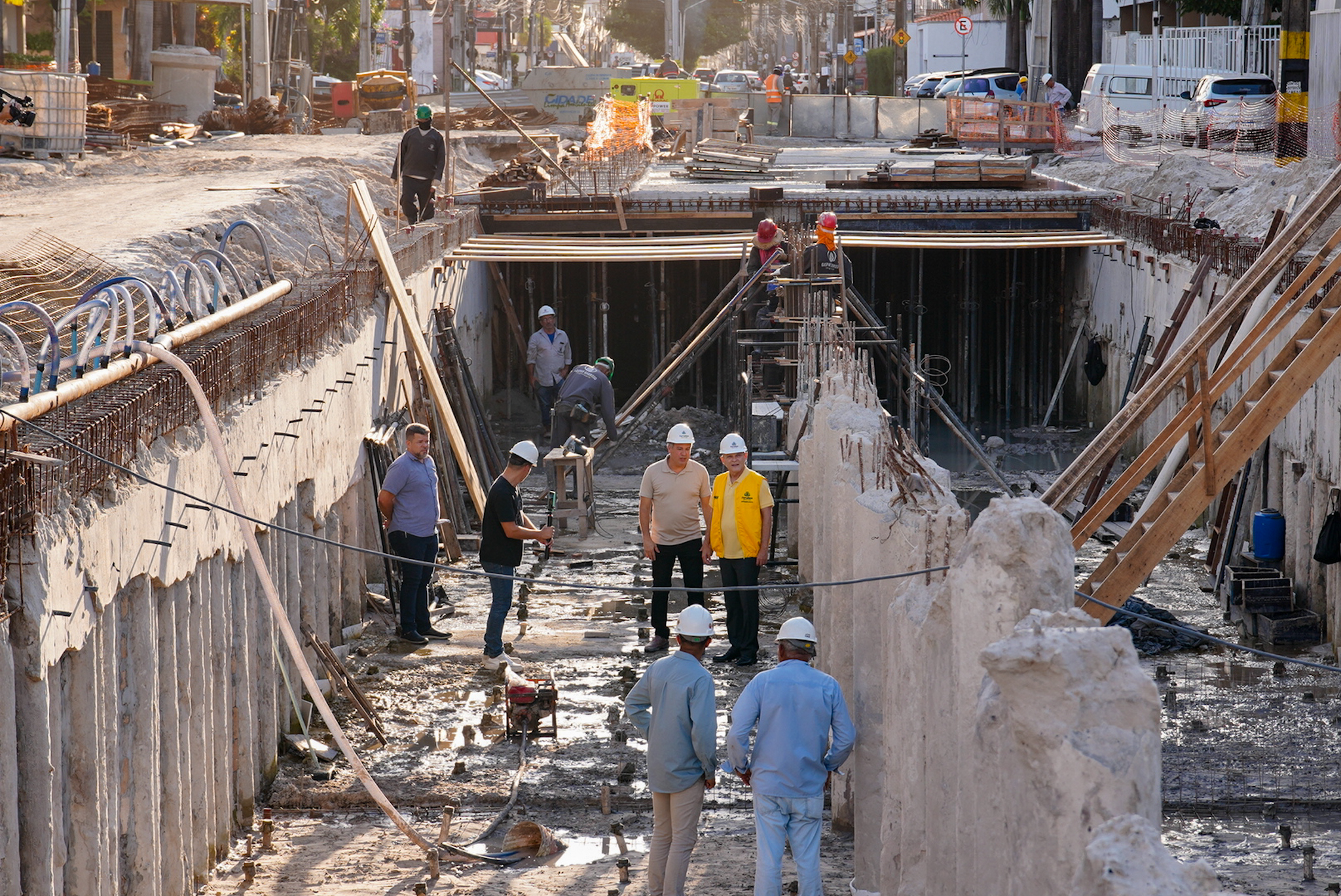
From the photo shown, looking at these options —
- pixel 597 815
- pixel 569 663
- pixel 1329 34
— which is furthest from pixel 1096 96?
pixel 597 815

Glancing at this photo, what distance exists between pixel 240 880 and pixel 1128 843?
5.21 meters

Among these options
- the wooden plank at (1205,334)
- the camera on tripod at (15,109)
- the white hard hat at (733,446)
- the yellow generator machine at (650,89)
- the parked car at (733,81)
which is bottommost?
the white hard hat at (733,446)

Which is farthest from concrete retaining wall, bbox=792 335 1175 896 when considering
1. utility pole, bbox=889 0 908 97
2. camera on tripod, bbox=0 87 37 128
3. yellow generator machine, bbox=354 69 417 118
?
utility pole, bbox=889 0 908 97

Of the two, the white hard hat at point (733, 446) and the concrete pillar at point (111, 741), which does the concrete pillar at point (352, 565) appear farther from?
the concrete pillar at point (111, 741)

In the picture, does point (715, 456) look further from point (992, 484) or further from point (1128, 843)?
point (1128, 843)

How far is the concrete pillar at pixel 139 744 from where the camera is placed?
6.71 metres

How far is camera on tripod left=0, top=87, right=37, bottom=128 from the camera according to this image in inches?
924

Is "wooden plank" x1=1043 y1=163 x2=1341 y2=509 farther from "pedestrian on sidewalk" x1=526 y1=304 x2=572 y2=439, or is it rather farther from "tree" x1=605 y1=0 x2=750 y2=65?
"tree" x1=605 y1=0 x2=750 y2=65

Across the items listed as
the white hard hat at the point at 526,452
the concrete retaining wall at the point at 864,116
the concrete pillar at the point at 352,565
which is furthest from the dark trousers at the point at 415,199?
the concrete retaining wall at the point at 864,116

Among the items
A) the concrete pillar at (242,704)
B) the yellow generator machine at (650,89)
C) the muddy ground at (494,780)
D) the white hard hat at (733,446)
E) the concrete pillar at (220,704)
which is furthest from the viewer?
the yellow generator machine at (650,89)

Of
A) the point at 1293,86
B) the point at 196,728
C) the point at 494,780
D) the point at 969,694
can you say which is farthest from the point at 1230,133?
the point at 969,694

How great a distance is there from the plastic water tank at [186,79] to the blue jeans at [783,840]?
37067mm

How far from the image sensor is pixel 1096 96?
131ft

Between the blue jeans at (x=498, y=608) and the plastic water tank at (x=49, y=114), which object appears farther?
the plastic water tank at (x=49, y=114)
